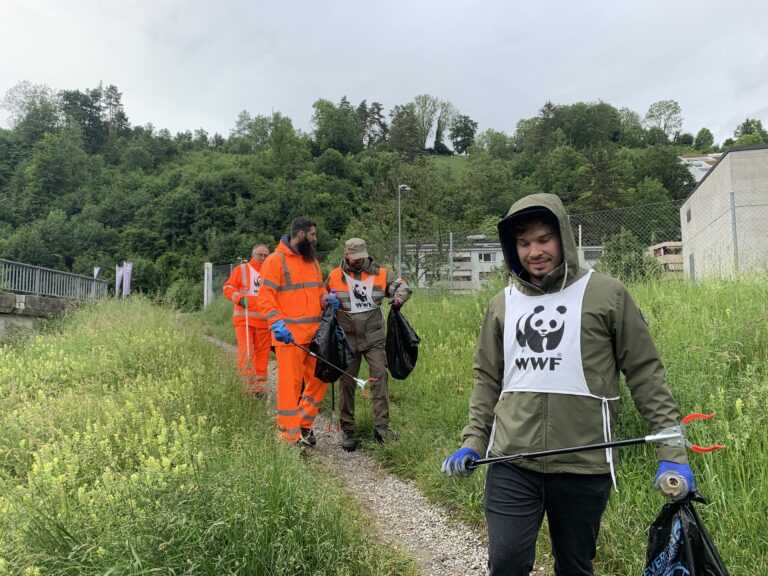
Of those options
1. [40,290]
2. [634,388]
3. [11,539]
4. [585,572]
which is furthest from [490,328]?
[40,290]

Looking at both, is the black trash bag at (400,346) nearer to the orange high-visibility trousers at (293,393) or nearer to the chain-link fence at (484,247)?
the orange high-visibility trousers at (293,393)

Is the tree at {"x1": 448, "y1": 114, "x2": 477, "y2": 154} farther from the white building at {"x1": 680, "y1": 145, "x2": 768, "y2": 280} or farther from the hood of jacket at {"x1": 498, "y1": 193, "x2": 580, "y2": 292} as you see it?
the hood of jacket at {"x1": 498, "y1": 193, "x2": 580, "y2": 292}

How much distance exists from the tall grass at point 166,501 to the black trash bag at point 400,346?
151cm

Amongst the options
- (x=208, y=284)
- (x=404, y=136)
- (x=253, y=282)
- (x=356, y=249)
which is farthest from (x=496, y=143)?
(x=356, y=249)

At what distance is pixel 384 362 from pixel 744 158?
833 inches

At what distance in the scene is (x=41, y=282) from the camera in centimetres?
1474

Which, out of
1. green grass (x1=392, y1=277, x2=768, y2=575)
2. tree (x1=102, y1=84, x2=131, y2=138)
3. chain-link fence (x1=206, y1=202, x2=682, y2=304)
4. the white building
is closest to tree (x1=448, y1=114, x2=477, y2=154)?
tree (x1=102, y1=84, x2=131, y2=138)

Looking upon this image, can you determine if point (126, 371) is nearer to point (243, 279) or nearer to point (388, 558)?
point (243, 279)

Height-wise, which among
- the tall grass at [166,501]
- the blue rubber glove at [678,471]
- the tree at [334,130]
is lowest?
the tall grass at [166,501]

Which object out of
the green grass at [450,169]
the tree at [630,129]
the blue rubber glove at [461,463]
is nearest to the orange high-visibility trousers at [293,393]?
the blue rubber glove at [461,463]

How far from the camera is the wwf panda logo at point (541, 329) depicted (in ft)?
6.24

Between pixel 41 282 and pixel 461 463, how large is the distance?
16.8 meters

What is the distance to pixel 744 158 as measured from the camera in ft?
63.6

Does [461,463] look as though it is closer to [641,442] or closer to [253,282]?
[641,442]
